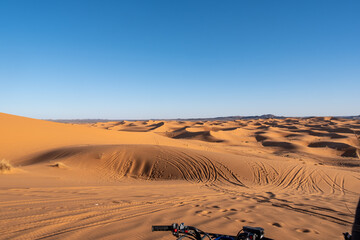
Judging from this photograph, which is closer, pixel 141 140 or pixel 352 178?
pixel 352 178

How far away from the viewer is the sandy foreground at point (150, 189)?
370 cm

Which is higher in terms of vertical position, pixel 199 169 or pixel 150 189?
pixel 150 189

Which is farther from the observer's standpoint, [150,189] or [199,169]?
[199,169]

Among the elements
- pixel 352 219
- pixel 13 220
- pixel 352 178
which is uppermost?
pixel 13 220

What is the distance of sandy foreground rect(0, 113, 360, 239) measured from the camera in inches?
146

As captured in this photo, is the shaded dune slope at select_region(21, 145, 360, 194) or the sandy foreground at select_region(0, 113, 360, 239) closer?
the sandy foreground at select_region(0, 113, 360, 239)

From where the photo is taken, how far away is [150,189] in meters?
7.80

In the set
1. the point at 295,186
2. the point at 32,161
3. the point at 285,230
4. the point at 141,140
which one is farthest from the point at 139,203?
the point at 141,140

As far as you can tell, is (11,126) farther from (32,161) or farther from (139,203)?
(139,203)

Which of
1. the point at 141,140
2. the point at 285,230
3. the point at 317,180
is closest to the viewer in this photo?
the point at 285,230

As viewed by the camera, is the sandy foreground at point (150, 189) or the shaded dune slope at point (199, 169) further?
the shaded dune slope at point (199, 169)

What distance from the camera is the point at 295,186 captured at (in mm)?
10164

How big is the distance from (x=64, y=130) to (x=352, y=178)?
85.8 feet

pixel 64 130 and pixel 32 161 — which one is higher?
pixel 64 130
